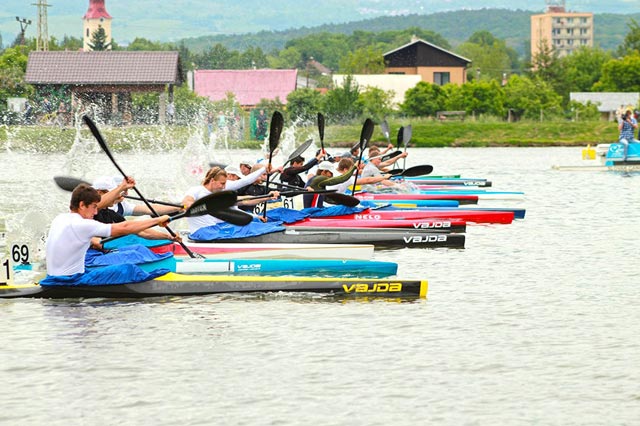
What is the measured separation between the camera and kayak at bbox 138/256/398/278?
14468mm

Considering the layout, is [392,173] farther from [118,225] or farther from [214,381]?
[214,381]

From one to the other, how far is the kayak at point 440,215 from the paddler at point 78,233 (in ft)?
22.8

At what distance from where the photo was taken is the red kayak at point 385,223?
19.1 m

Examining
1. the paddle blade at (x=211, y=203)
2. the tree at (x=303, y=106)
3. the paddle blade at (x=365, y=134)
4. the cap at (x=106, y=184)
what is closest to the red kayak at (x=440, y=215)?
the paddle blade at (x=365, y=134)

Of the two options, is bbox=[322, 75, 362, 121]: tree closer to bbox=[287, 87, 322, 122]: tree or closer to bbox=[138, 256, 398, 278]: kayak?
bbox=[287, 87, 322, 122]: tree

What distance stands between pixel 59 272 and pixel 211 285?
1681 millimetres

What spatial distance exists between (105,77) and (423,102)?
2110 centimetres

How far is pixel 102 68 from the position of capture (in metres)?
71.1

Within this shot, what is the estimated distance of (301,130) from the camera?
6844 centimetres

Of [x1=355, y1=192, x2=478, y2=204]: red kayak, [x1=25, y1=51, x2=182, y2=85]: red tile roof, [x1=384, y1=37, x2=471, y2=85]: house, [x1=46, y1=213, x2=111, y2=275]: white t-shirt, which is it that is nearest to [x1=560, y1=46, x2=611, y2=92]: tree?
[x1=384, y1=37, x2=471, y2=85]: house

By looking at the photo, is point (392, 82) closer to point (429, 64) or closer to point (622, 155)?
point (429, 64)

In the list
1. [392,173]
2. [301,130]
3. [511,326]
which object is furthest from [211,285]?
[301,130]

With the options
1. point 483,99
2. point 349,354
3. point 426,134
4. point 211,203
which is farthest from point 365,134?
point 483,99

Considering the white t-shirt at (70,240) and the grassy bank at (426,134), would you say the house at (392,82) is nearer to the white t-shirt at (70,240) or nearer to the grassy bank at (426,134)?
the grassy bank at (426,134)
